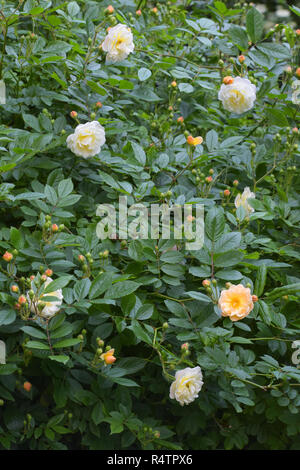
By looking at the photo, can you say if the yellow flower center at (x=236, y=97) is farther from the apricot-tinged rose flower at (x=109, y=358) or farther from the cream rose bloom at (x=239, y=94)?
the apricot-tinged rose flower at (x=109, y=358)

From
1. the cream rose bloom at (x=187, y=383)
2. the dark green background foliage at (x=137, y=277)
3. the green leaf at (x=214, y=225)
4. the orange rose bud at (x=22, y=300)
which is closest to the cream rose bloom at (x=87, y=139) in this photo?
the dark green background foliage at (x=137, y=277)

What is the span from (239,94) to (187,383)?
0.78 metres

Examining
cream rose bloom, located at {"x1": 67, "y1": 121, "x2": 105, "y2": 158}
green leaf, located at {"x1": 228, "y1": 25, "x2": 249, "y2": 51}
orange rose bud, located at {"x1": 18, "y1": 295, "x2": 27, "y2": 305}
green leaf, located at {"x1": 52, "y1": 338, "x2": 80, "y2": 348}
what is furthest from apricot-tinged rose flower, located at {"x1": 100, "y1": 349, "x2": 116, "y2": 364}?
green leaf, located at {"x1": 228, "y1": 25, "x2": 249, "y2": 51}

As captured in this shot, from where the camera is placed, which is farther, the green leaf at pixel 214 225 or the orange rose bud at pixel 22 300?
the green leaf at pixel 214 225

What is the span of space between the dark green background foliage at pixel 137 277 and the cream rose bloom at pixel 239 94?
0.10 metres

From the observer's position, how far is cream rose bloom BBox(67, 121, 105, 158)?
4.38 feet

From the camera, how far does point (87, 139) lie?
1.34 metres

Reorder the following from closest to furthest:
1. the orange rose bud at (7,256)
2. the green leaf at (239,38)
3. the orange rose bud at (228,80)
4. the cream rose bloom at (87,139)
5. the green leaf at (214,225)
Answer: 1. the orange rose bud at (7,256)
2. the green leaf at (214,225)
3. the cream rose bloom at (87,139)
4. the orange rose bud at (228,80)
5. the green leaf at (239,38)

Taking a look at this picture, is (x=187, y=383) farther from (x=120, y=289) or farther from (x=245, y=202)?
(x=245, y=202)

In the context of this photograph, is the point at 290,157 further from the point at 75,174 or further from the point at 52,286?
the point at 52,286

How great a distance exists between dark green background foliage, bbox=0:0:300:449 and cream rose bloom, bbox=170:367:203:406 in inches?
1.1

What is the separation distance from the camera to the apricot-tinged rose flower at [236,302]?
111 centimetres

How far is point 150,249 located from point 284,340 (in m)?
0.36

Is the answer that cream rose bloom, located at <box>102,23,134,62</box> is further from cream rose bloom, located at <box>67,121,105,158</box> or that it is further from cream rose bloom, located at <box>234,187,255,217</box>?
cream rose bloom, located at <box>234,187,255,217</box>
